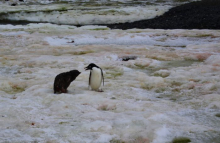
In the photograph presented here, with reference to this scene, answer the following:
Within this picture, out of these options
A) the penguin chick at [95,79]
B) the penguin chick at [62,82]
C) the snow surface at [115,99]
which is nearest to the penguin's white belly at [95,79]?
the penguin chick at [95,79]

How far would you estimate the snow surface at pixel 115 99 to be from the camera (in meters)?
5.62

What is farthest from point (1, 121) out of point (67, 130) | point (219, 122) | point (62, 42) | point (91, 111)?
point (62, 42)

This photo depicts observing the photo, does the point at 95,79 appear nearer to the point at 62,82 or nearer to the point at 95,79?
the point at 95,79

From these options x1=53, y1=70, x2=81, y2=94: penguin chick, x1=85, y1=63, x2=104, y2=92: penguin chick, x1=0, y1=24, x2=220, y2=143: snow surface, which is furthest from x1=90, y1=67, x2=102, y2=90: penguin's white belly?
x1=53, y1=70, x2=81, y2=94: penguin chick

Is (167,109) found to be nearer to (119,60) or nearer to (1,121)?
(1,121)

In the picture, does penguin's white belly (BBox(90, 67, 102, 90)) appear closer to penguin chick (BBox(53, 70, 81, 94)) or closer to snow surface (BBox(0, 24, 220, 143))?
snow surface (BBox(0, 24, 220, 143))

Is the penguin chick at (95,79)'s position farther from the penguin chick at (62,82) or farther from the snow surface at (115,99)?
the penguin chick at (62,82)

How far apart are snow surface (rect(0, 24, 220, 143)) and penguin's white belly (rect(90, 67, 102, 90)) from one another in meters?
0.32

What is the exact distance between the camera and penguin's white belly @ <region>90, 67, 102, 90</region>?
28.3ft

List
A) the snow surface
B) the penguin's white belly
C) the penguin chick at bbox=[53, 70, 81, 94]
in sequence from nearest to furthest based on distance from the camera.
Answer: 1. the snow surface
2. the penguin chick at bbox=[53, 70, 81, 94]
3. the penguin's white belly

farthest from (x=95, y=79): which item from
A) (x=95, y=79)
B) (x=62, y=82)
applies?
(x=62, y=82)

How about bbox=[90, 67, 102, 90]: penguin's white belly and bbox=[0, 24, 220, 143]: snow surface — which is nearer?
bbox=[0, 24, 220, 143]: snow surface

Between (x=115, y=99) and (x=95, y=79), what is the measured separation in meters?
1.16

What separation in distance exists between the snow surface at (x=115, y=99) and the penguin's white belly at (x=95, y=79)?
323mm
